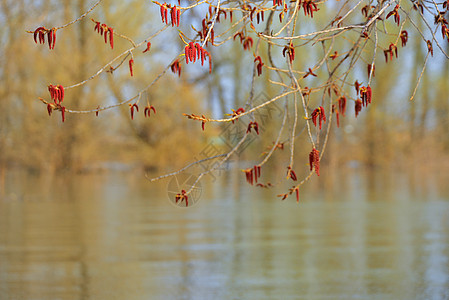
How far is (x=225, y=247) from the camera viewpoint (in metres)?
8.43

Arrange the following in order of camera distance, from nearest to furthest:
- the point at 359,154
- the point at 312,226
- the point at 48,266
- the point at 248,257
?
1. the point at 48,266
2. the point at 248,257
3. the point at 312,226
4. the point at 359,154

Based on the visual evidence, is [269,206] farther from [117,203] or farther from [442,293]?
[442,293]

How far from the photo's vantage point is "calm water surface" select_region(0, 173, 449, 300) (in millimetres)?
6172

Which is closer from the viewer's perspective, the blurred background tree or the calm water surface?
the calm water surface

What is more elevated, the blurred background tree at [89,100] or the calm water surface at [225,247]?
the blurred background tree at [89,100]

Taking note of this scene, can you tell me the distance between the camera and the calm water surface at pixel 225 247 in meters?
6.17

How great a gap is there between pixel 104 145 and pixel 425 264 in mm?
16265

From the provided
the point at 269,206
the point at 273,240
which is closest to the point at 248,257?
the point at 273,240

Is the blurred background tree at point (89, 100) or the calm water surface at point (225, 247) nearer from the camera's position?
the calm water surface at point (225, 247)

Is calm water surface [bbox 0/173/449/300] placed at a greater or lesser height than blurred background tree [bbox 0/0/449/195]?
lesser

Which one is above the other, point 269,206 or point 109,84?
point 109,84

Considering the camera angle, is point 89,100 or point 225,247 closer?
point 225,247

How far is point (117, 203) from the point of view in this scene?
548 inches

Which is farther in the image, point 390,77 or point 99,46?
point 390,77
